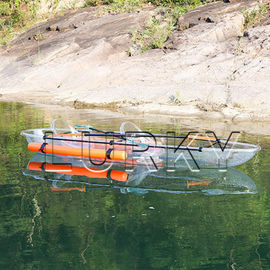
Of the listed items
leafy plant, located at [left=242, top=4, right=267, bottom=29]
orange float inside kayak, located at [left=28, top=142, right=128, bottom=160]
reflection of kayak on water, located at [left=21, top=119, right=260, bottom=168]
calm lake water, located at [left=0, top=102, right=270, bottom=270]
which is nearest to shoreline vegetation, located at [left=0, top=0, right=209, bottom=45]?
leafy plant, located at [left=242, top=4, right=267, bottom=29]

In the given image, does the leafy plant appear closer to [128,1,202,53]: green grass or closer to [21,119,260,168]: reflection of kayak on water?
[128,1,202,53]: green grass

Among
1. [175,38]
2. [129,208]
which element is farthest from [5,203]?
[175,38]

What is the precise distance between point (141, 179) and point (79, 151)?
6.86 ft

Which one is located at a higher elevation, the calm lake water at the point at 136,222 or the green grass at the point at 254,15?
the green grass at the point at 254,15

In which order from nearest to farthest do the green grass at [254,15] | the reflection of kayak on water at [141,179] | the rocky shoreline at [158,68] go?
the reflection of kayak on water at [141,179] < the rocky shoreline at [158,68] < the green grass at [254,15]

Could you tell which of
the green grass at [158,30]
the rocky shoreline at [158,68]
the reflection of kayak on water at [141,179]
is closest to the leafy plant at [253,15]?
the rocky shoreline at [158,68]

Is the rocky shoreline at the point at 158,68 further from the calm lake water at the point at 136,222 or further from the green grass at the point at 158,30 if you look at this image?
the calm lake water at the point at 136,222

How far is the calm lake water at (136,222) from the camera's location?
5965 millimetres

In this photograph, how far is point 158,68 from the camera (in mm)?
21516

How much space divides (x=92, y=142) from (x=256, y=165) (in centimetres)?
369

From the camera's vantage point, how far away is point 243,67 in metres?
19.8

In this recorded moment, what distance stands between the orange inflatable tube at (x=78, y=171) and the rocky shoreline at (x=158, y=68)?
7.95m

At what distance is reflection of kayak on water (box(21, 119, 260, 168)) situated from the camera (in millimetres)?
9836

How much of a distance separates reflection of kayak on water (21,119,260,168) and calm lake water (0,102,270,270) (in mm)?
444
